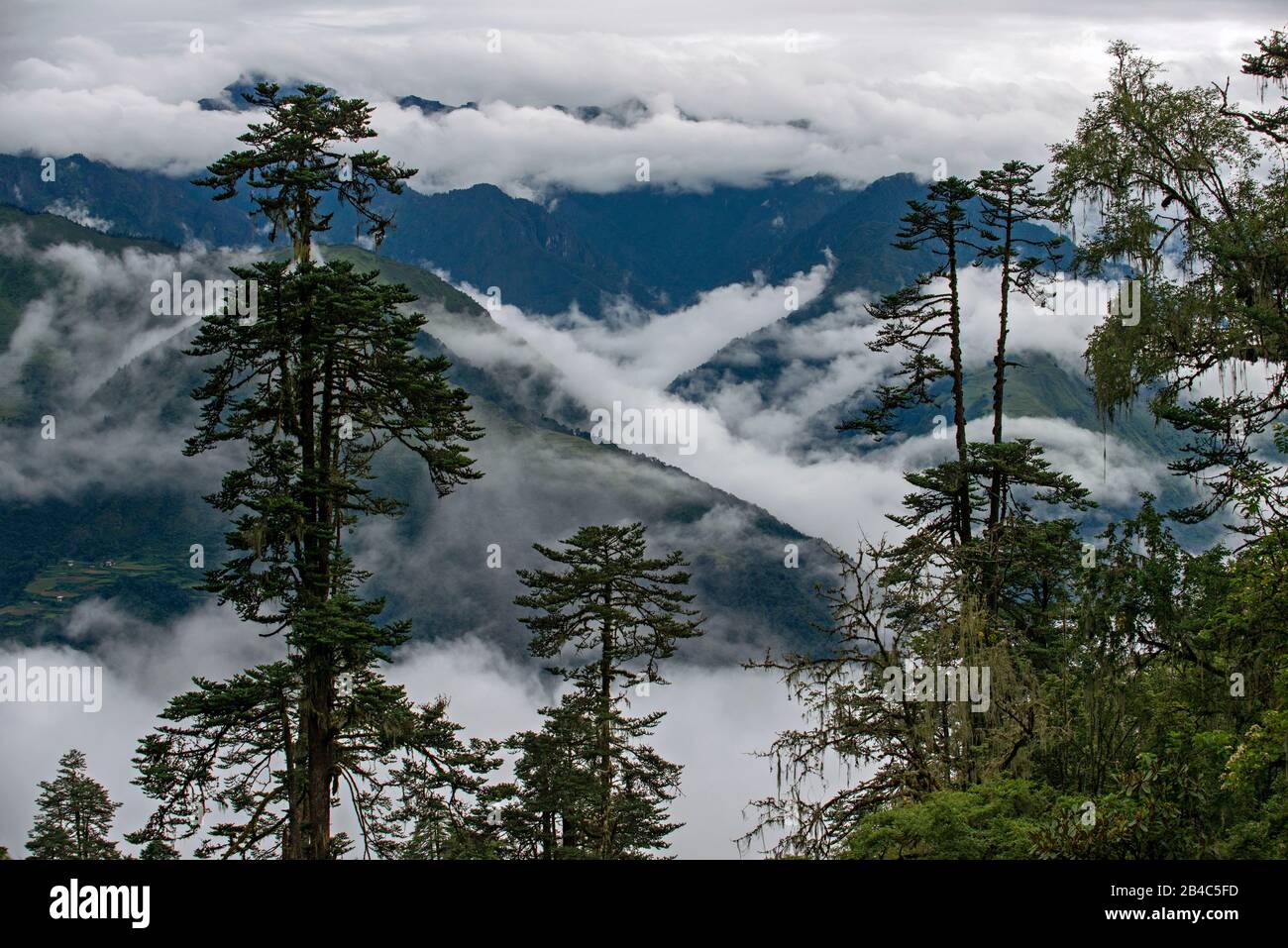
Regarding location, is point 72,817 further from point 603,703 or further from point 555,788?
point 555,788

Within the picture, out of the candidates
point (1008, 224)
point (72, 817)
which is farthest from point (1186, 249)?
point (72, 817)

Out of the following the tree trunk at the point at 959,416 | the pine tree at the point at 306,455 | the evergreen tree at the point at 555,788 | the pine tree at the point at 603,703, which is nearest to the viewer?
the pine tree at the point at 306,455

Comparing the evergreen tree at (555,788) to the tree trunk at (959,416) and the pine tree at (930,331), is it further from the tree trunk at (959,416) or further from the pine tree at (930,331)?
the tree trunk at (959,416)

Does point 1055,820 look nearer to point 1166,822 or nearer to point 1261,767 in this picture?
point 1166,822

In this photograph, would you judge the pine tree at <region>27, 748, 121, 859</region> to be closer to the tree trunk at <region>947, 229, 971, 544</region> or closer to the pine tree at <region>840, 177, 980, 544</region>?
the pine tree at <region>840, 177, 980, 544</region>

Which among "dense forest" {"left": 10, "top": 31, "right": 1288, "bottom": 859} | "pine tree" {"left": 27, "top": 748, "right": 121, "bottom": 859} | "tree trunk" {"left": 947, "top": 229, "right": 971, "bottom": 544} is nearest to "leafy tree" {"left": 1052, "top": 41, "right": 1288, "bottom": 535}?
"dense forest" {"left": 10, "top": 31, "right": 1288, "bottom": 859}

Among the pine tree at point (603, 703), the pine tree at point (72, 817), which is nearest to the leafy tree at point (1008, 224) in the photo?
the pine tree at point (603, 703)
